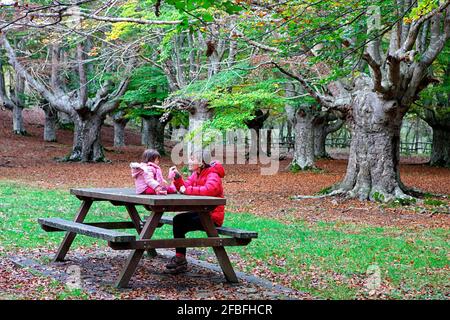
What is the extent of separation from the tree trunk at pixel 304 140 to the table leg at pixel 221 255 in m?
22.2

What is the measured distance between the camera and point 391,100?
16297 mm

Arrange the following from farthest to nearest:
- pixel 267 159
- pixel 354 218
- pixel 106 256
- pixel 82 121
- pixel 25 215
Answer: pixel 267 159, pixel 82 121, pixel 354 218, pixel 25 215, pixel 106 256

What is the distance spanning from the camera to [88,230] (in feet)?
23.7

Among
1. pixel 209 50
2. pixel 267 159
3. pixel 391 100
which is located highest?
pixel 209 50

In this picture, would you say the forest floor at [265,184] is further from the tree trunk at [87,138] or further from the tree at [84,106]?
the tree at [84,106]

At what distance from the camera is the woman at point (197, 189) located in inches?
299

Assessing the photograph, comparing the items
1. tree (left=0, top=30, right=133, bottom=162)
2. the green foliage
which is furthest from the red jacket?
tree (left=0, top=30, right=133, bottom=162)

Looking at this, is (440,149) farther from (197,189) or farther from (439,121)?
(197,189)

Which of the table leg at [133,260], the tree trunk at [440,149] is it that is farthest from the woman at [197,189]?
the tree trunk at [440,149]

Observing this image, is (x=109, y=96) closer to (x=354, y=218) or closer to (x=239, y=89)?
(x=239, y=89)

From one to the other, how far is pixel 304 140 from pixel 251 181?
674 centimetres

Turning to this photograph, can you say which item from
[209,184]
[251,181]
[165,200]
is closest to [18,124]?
[251,181]

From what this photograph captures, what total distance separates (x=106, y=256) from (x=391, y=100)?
32.3 ft

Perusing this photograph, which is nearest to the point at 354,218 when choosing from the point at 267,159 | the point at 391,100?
the point at 391,100
